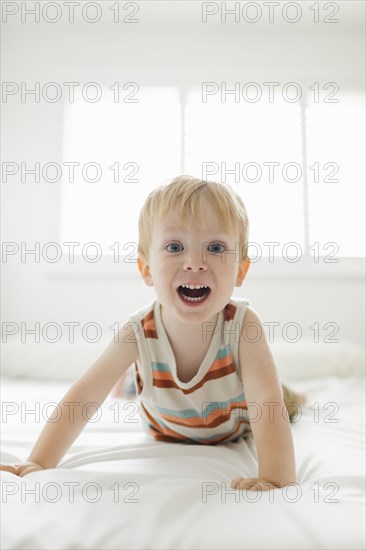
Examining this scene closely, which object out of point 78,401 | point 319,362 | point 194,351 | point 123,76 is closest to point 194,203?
point 194,351

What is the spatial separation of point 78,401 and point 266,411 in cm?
33

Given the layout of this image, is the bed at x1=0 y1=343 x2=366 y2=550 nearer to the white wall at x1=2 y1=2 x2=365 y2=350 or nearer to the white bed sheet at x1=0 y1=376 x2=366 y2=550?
the white bed sheet at x1=0 y1=376 x2=366 y2=550

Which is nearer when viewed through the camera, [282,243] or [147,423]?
[147,423]

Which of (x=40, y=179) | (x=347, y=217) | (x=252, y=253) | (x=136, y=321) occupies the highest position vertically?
(x=40, y=179)

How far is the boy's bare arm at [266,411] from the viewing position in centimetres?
73

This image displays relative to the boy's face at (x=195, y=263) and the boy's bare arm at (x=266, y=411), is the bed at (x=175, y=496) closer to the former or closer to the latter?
the boy's bare arm at (x=266, y=411)

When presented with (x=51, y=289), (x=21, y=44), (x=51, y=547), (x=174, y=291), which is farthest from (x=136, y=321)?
(x=21, y=44)

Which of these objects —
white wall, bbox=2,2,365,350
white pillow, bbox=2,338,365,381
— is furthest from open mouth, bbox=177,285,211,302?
white wall, bbox=2,2,365,350

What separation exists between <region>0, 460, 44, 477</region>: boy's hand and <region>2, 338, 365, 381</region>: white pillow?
105cm

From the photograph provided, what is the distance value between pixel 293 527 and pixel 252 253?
7.47 ft

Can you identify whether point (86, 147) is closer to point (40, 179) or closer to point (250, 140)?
point (40, 179)

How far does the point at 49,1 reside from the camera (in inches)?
105

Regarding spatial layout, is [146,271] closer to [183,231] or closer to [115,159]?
[183,231]

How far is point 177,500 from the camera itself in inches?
22.9
